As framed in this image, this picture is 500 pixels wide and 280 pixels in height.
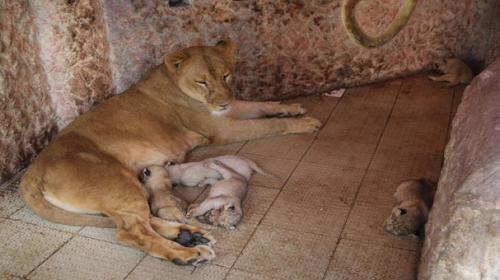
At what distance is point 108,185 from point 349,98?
8.97 ft

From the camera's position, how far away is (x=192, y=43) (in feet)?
15.6

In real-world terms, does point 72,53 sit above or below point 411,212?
above

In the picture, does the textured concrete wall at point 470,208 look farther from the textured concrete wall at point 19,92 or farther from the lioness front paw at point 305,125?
the textured concrete wall at point 19,92

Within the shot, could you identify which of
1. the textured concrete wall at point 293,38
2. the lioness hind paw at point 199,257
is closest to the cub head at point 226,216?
the lioness hind paw at point 199,257

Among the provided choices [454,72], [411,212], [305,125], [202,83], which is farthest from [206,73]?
[454,72]

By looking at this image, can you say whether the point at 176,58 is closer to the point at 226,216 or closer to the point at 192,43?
the point at 192,43

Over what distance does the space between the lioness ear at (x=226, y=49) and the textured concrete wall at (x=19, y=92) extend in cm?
131

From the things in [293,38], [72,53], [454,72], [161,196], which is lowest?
[454,72]

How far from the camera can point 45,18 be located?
13.3 ft

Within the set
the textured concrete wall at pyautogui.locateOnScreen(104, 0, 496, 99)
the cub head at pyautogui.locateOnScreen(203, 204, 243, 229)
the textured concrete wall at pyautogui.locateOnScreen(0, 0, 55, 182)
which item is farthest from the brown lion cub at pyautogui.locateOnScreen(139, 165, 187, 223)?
the textured concrete wall at pyautogui.locateOnScreen(104, 0, 496, 99)

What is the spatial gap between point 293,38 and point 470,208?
3.22m

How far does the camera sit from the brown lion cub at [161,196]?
3529mm

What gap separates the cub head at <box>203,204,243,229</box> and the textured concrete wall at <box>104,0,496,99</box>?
1.68 meters

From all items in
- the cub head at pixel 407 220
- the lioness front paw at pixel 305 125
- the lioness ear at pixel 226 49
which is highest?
the lioness ear at pixel 226 49
